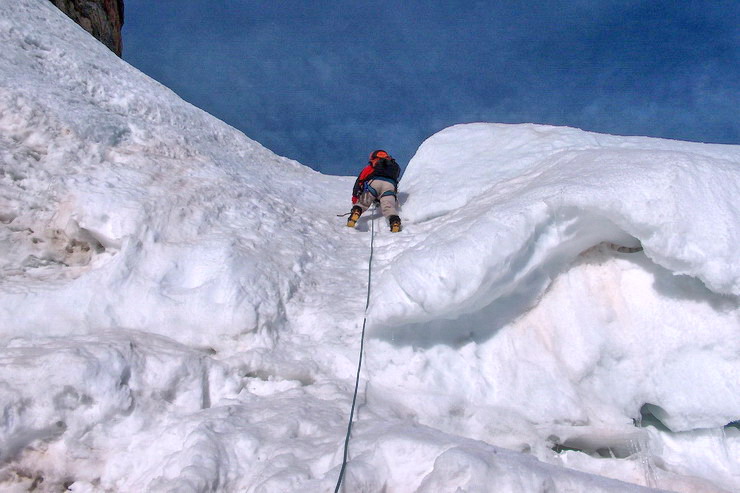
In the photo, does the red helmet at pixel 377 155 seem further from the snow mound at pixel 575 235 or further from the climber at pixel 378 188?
the snow mound at pixel 575 235

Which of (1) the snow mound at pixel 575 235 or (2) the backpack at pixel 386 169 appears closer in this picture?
(1) the snow mound at pixel 575 235

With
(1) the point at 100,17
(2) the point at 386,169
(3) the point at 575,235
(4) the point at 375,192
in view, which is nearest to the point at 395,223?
(4) the point at 375,192

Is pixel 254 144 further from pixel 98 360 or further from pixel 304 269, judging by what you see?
pixel 98 360

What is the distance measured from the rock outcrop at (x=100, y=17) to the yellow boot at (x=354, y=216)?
1006 cm

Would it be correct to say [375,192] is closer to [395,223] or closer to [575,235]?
[395,223]

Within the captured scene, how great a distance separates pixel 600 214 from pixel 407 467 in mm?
2502

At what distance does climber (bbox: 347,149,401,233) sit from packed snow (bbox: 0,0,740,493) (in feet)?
4.57

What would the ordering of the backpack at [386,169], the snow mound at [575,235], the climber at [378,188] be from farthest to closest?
the backpack at [386,169] → the climber at [378,188] → the snow mound at [575,235]

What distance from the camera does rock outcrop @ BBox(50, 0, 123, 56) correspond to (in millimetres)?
12289

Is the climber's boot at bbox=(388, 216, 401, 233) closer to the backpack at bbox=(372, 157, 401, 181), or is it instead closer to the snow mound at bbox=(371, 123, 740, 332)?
the backpack at bbox=(372, 157, 401, 181)

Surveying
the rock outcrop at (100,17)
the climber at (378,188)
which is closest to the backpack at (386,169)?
the climber at (378,188)

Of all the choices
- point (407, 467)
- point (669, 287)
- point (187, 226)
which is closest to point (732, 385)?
point (669, 287)

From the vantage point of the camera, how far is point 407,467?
86.2 inches

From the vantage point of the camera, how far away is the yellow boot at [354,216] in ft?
20.9
